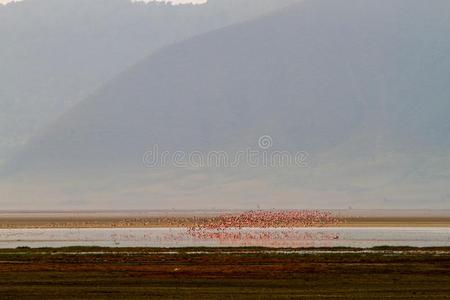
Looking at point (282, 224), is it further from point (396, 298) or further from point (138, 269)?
point (396, 298)

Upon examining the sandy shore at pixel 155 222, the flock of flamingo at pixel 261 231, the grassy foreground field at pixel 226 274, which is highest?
the sandy shore at pixel 155 222

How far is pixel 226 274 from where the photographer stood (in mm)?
45375

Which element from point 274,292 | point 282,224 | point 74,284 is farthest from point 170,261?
point 282,224

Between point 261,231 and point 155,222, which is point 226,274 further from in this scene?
point 155,222

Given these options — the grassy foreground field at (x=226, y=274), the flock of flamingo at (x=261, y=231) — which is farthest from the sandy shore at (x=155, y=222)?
the grassy foreground field at (x=226, y=274)

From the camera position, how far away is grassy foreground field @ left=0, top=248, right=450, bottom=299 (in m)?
38.8

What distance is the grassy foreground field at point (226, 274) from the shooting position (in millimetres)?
38844

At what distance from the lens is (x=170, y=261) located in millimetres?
52094

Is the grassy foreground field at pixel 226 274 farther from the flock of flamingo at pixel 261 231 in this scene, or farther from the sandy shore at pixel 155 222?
the sandy shore at pixel 155 222

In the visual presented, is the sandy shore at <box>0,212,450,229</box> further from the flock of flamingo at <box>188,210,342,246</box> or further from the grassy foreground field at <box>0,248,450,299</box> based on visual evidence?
the grassy foreground field at <box>0,248,450,299</box>

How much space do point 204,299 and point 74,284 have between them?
6314mm

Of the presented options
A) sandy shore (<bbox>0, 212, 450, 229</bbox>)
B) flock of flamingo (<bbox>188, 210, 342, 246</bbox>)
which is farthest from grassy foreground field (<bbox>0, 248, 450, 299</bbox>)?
sandy shore (<bbox>0, 212, 450, 229</bbox>)

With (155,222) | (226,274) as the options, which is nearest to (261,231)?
(155,222)

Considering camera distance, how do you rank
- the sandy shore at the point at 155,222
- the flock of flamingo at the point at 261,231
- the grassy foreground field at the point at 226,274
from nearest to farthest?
1. the grassy foreground field at the point at 226,274
2. the flock of flamingo at the point at 261,231
3. the sandy shore at the point at 155,222
